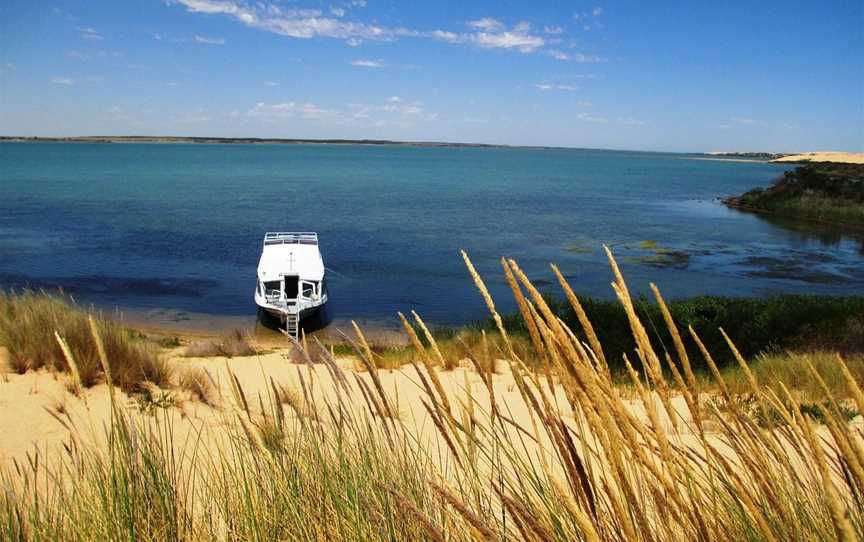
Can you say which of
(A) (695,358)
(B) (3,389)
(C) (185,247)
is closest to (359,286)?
(C) (185,247)

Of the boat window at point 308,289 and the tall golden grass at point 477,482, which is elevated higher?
the tall golden grass at point 477,482

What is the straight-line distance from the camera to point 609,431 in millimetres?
1104

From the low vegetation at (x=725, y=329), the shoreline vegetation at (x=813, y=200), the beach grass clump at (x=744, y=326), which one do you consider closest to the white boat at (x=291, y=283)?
the low vegetation at (x=725, y=329)

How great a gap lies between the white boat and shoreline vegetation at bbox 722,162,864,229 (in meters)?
38.9

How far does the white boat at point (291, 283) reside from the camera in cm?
1789

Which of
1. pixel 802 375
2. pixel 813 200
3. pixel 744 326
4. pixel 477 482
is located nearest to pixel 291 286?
pixel 744 326

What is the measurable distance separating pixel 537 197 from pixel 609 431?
67.4m

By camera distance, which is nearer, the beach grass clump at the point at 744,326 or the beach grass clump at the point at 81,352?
the beach grass clump at the point at 81,352

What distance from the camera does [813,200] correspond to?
46.6 metres

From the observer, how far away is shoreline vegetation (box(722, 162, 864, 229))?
42.8 m

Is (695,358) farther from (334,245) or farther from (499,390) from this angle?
(334,245)

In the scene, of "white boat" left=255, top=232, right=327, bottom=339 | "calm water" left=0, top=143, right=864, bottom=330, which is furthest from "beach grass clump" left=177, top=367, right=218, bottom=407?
"calm water" left=0, top=143, right=864, bottom=330

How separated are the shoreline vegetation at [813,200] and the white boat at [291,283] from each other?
38.9 metres

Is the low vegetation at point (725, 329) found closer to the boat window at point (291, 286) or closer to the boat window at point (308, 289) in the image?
the boat window at point (308, 289)
